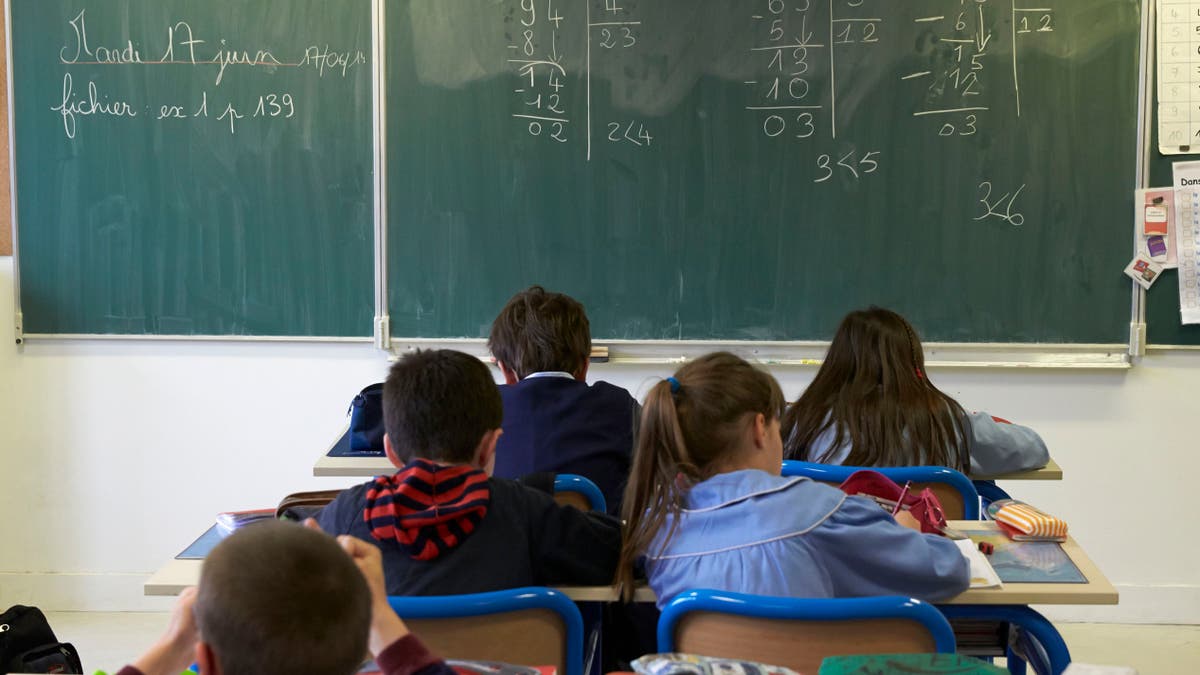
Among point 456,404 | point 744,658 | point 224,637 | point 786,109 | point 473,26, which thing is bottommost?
point 744,658

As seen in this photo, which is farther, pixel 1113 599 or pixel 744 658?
pixel 1113 599

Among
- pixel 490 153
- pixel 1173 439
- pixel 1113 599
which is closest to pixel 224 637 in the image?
pixel 1113 599

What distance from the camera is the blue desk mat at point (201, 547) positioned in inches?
91.0

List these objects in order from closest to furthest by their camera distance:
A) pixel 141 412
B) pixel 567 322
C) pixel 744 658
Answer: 1. pixel 744 658
2. pixel 567 322
3. pixel 141 412

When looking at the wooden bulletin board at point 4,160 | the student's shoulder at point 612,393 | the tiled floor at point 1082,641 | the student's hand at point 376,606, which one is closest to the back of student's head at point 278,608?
the student's hand at point 376,606

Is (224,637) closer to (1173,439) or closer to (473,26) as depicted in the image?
(473,26)

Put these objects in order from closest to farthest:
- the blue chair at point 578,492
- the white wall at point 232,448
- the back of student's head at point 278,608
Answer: the back of student's head at point 278,608
the blue chair at point 578,492
the white wall at point 232,448

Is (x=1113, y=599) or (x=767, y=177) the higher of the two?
(x=767, y=177)

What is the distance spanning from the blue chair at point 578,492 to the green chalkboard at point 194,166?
77.6 inches

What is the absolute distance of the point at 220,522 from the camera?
2.45m

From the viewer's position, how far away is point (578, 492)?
257 centimetres

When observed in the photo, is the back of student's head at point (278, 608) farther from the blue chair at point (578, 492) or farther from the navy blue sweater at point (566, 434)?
the navy blue sweater at point (566, 434)

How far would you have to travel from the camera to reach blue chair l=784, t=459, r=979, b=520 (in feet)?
8.71

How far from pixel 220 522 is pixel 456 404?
Result: 710 mm
